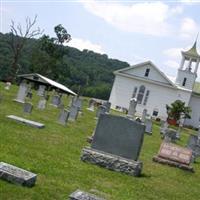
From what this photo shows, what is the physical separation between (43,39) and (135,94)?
1468 centimetres

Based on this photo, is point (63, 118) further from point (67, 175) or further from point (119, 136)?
point (67, 175)

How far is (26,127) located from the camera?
54.9 feet

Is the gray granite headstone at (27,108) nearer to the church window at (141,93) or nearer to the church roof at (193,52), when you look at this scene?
the church window at (141,93)

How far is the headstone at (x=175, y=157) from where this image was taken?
15953 millimetres

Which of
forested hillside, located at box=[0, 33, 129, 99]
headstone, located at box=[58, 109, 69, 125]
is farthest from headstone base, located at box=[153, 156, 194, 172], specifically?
forested hillside, located at box=[0, 33, 129, 99]

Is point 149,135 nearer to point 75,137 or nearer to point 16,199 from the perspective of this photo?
point 75,137

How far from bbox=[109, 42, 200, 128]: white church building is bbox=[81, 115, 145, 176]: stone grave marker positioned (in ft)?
150

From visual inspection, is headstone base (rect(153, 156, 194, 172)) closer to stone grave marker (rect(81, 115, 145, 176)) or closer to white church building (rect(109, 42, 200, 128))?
stone grave marker (rect(81, 115, 145, 176))

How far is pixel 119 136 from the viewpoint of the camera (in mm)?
13023

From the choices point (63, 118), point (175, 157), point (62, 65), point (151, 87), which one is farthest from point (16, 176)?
point (62, 65)

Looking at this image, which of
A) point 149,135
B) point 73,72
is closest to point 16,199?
point 149,135

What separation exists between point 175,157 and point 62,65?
2060 inches

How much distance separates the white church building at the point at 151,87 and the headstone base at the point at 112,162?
4602 centimetres

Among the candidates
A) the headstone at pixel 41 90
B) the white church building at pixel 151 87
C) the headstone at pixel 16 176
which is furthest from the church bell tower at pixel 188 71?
the headstone at pixel 16 176
